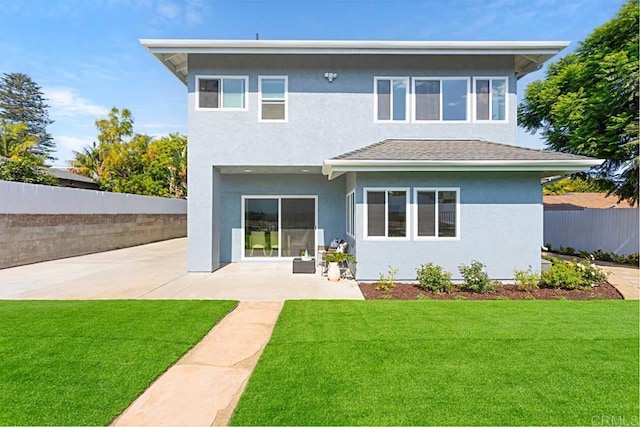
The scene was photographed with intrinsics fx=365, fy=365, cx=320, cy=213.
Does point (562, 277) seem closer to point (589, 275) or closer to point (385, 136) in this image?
point (589, 275)

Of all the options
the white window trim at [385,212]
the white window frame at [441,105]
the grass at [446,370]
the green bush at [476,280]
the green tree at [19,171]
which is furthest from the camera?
the green tree at [19,171]

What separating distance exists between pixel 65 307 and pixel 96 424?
5311 mm

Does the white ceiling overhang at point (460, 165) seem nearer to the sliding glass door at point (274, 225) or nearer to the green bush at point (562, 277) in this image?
the green bush at point (562, 277)

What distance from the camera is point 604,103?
15641 millimetres

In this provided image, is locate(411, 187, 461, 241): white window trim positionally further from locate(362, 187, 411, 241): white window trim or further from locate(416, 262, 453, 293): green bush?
locate(416, 262, 453, 293): green bush

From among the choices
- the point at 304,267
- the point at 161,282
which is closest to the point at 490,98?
the point at 304,267

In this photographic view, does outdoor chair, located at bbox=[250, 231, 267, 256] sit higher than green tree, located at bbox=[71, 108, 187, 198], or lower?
lower

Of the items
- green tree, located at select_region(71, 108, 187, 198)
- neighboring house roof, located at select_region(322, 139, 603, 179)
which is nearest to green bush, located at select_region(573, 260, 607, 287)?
neighboring house roof, located at select_region(322, 139, 603, 179)

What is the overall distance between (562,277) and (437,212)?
3741 mm

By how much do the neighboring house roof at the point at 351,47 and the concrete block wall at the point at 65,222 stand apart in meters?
8.05

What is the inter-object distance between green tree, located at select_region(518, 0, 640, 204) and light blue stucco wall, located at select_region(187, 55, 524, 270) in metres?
5.76

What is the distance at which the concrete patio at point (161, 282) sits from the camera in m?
9.42

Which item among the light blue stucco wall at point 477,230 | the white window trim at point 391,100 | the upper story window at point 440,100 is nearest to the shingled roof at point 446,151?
the light blue stucco wall at point 477,230

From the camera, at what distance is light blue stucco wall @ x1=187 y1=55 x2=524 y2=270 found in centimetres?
1270
